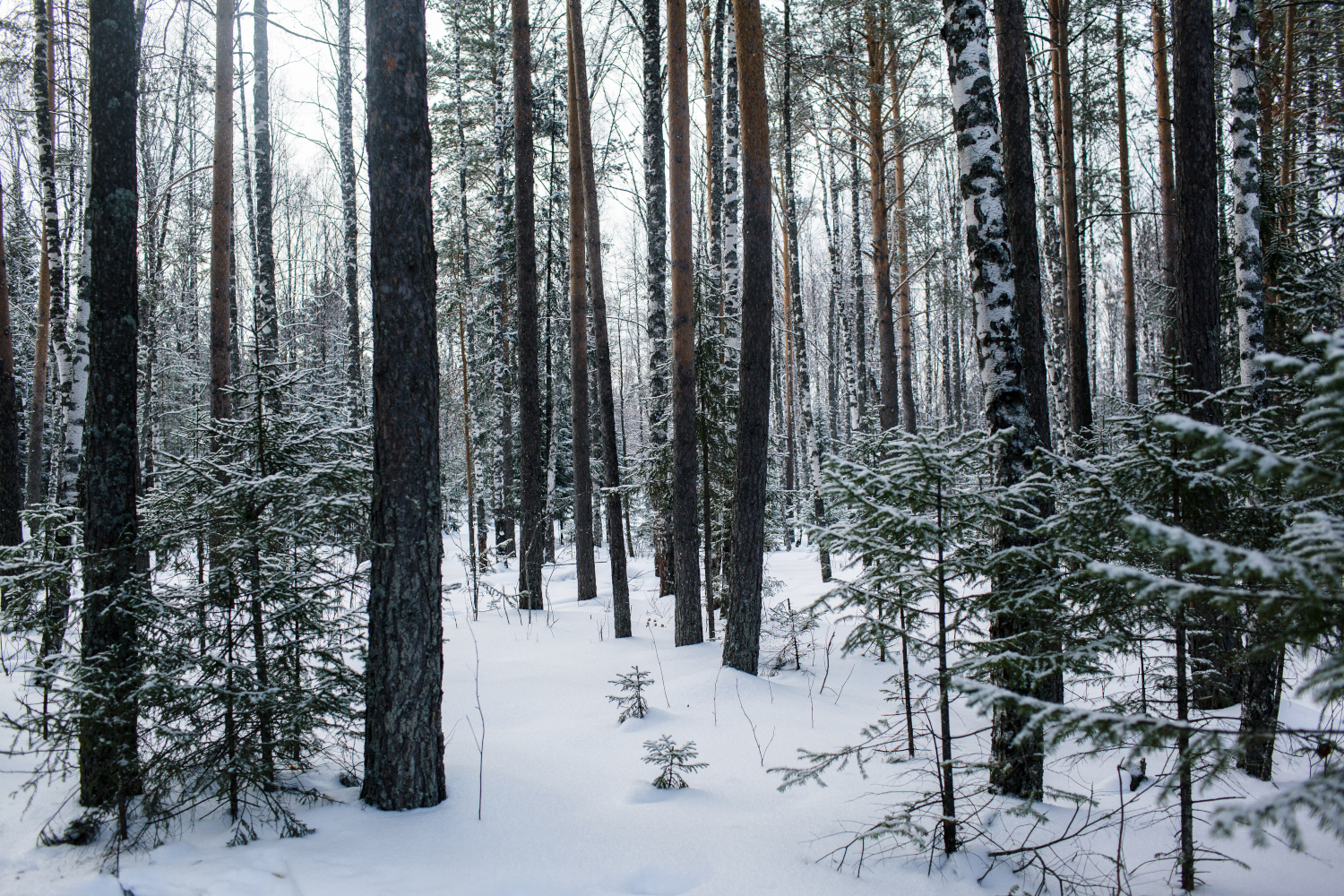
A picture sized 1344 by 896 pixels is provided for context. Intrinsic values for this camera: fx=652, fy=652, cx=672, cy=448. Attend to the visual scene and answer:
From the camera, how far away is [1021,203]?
552cm

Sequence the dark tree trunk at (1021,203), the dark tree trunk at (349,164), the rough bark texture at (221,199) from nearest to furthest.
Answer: the dark tree trunk at (1021,203) → the rough bark texture at (221,199) → the dark tree trunk at (349,164)

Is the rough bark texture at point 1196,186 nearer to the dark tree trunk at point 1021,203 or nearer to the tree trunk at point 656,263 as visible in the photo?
the dark tree trunk at point 1021,203

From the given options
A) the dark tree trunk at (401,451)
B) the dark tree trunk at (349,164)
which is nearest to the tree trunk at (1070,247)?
the dark tree trunk at (401,451)

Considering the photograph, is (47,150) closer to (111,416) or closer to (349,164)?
(349,164)

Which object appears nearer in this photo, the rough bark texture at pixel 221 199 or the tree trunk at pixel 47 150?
the rough bark texture at pixel 221 199

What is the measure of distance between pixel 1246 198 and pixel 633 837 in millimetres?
8492

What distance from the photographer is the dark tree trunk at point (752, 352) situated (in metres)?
6.89

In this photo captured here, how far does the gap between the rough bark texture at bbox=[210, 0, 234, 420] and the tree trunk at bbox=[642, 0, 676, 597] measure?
5.73 meters

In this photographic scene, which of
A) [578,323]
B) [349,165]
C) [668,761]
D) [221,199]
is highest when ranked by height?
[349,165]

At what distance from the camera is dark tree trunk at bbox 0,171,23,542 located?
8.82 meters

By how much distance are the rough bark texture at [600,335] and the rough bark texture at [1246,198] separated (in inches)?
297

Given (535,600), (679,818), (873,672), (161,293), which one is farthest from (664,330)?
(161,293)

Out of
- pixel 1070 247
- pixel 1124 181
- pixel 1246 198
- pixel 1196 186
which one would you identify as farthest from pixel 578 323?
pixel 1124 181

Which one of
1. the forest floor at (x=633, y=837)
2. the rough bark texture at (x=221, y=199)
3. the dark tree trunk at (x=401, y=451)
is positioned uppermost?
the rough bark texture at (x=221, y=199)
